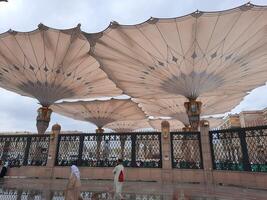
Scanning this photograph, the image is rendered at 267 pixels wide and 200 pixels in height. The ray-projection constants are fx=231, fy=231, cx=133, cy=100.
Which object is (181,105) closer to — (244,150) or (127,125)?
(127,125)

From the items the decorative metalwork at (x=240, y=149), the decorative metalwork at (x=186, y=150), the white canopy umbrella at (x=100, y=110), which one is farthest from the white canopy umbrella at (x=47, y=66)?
the decorative metalwork at (x=240, y=149)

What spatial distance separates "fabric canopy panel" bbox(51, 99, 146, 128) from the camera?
31019mm

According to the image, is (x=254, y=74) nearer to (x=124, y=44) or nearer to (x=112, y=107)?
(x=124, y=44)

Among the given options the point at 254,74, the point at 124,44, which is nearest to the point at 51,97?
the point at 124,44

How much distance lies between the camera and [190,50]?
48.7 feet

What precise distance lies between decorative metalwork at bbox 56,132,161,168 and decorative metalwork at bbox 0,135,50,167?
1.17m

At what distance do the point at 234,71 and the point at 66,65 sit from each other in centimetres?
1286

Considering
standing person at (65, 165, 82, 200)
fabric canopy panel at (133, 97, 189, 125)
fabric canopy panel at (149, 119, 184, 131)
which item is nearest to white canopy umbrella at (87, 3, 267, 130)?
standing person at (65, 165, 82, 200)

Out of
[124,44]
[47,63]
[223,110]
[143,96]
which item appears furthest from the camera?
[223,110]

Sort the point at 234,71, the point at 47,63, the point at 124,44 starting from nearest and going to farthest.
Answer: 1. the point at 124,44
2. the point at 234,71
3. the point at 47,63

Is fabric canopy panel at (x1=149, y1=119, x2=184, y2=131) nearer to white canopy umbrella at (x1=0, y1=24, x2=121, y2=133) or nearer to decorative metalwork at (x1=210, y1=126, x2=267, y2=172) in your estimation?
white canopy umbrella at (x1=0, y1=24, x2=121, y2=133)

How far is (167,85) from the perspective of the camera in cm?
1866

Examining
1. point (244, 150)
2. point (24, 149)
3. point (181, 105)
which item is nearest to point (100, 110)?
point (181, 105)

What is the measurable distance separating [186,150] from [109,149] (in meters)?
4.45
